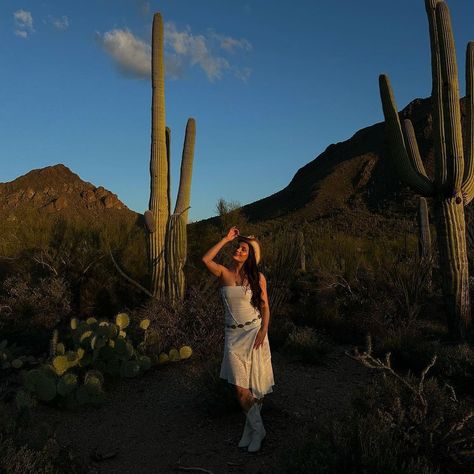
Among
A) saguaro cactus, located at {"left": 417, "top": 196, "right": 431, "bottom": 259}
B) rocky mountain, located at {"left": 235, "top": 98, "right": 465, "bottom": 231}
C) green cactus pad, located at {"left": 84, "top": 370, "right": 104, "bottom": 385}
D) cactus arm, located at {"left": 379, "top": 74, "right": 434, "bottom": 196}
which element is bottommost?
green cactus pad, located at {"left": 84, "top": 370, "right": 104, "bottom": 385}

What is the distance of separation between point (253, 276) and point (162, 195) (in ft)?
19.5

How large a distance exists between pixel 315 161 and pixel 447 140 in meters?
52.8

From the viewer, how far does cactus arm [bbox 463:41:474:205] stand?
28.9 ft

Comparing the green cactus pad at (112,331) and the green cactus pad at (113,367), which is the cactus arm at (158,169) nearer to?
the green cactus pad at (112,331)

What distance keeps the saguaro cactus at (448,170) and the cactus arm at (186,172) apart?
4.06m

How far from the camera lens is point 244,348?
4.62 meters

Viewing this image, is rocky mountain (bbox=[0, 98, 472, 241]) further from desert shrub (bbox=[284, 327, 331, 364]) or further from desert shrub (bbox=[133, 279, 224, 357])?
desert shrub (bbox=[284, 327, 331, 364])

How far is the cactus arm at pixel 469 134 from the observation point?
28.9 ft

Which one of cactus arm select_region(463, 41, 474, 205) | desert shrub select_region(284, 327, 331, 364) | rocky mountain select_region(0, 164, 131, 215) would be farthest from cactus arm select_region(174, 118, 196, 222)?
rocky mountain select_region(0, 164, 131, 215)

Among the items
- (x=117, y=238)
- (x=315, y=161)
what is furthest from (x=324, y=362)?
(x=315, y=161)

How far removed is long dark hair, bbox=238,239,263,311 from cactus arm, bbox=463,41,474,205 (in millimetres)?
5520

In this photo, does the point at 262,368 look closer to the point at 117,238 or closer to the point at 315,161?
the point at 117,238

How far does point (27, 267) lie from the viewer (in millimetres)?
12484

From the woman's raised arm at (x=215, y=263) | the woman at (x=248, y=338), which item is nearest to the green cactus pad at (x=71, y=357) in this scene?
the woman at (x=248, y=338)
